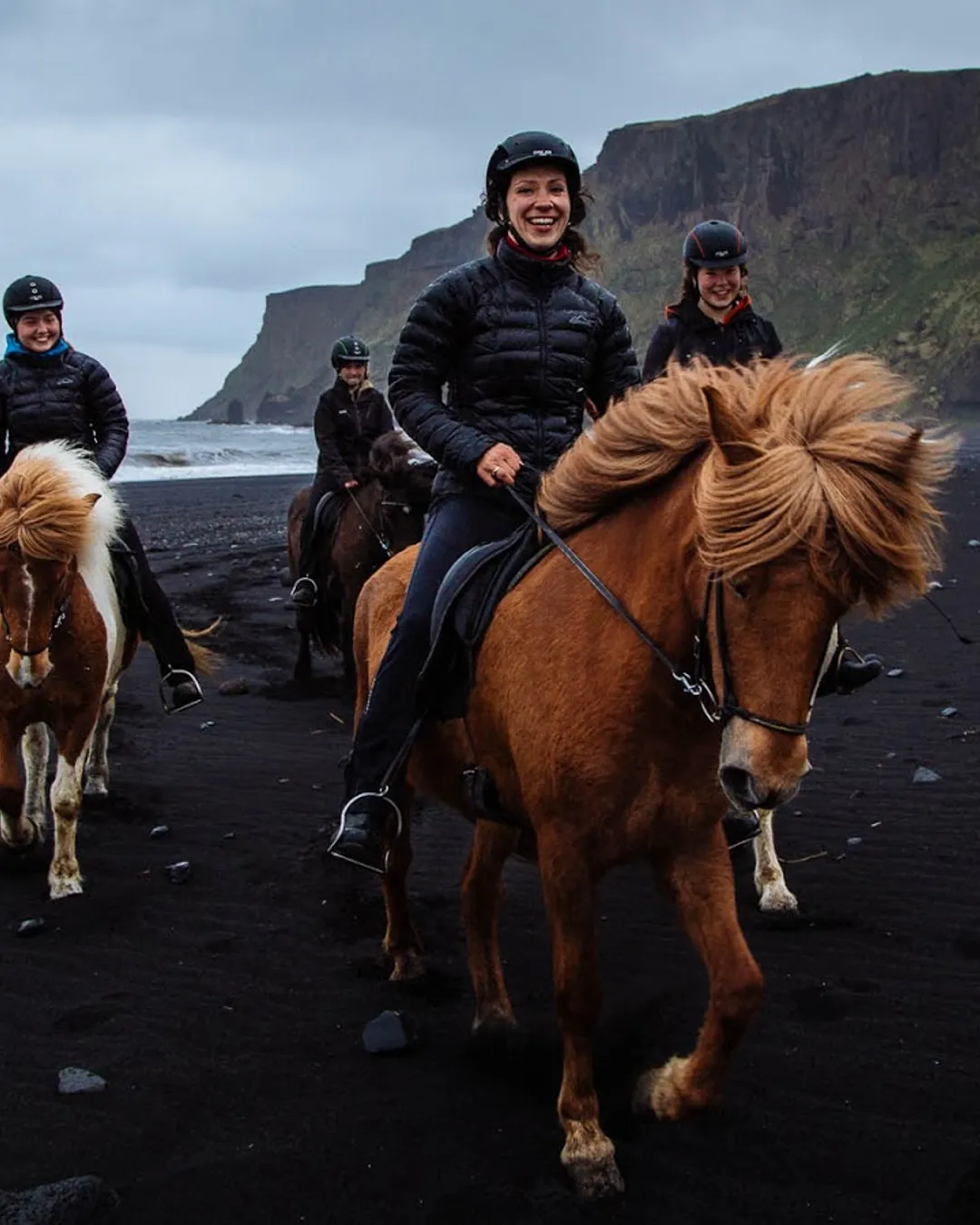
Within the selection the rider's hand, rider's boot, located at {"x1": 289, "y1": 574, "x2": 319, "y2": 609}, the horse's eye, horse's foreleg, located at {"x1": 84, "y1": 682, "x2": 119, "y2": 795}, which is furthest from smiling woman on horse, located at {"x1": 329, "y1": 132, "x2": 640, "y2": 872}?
rider's boot, located at {"x1": 289, "y1": 574, "x2": 319, "y2": 609}

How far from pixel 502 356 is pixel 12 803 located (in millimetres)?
3886

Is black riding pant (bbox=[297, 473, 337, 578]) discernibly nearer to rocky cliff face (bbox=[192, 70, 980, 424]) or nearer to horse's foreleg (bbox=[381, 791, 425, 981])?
horse's foreleg (bbox=[381, 791, 425, 981])

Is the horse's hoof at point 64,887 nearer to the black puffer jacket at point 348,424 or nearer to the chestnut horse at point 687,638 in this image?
the chestnut horse at point 687,638

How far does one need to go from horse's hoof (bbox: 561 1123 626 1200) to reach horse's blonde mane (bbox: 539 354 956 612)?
1.91 metres

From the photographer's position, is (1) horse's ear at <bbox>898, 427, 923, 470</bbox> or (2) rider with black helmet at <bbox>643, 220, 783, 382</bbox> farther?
(2) rider with black helmet at <bbox>643, 220, 783, 382</bbox>

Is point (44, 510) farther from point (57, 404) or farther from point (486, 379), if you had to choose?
point (486, 379)

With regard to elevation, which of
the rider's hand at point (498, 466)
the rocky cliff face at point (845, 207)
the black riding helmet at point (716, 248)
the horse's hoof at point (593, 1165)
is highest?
the rocky cliff face at point (845, 207)

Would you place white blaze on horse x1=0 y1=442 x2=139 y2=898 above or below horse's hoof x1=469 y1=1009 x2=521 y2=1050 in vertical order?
above

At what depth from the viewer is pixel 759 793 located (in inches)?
103

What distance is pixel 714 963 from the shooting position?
10.9ft

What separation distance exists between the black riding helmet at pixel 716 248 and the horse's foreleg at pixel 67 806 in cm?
436

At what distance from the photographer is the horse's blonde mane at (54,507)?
5672 millimetres

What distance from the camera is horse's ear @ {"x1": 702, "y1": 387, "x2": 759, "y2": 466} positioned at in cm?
273

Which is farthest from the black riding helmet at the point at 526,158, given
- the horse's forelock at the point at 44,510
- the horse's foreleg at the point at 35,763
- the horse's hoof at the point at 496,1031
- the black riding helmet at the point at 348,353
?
the black riding helmet at the point at 348,353
